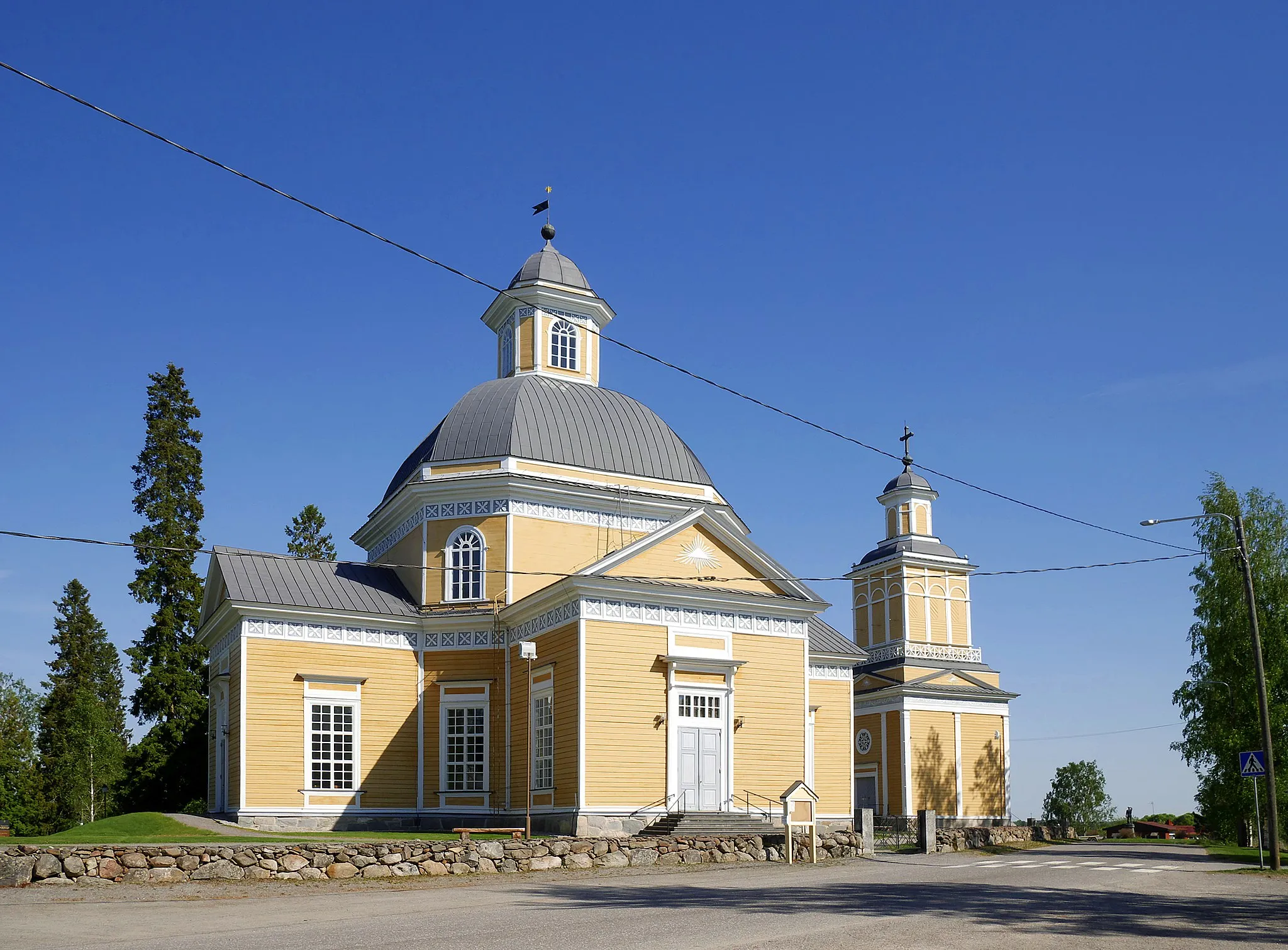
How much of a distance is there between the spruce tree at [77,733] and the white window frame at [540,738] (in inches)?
802

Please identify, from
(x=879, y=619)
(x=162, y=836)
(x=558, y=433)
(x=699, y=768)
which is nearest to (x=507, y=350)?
(x=558, y=433)

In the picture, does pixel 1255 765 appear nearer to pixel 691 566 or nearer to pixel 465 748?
pixel 691 566

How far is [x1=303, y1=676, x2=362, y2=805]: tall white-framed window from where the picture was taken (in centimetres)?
3000

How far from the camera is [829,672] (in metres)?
38.4

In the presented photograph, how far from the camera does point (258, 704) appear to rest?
96.3 ft

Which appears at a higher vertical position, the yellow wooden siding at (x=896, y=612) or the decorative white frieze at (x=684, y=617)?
the yellow wooden siding at (x=896, y=612)

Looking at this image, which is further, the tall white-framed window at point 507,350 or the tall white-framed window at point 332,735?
the tall white-framed window at point 507,350

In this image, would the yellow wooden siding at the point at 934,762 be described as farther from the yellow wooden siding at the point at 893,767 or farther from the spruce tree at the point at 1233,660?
Answer: the spruce tree at the point at 1233,660

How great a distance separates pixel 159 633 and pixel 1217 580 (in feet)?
112

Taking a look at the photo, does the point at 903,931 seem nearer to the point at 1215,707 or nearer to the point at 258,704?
the point at 258,704

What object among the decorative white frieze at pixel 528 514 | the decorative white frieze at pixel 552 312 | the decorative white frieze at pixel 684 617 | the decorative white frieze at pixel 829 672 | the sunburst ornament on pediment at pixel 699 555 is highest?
the decorative white frieze at pixel 552 312

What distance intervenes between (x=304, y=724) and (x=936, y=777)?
1119 inches

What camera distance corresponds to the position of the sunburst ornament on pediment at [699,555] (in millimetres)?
29312

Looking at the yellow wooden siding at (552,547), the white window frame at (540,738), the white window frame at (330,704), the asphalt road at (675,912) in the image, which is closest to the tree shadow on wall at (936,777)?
the yellow wooden siding at (552,547)
